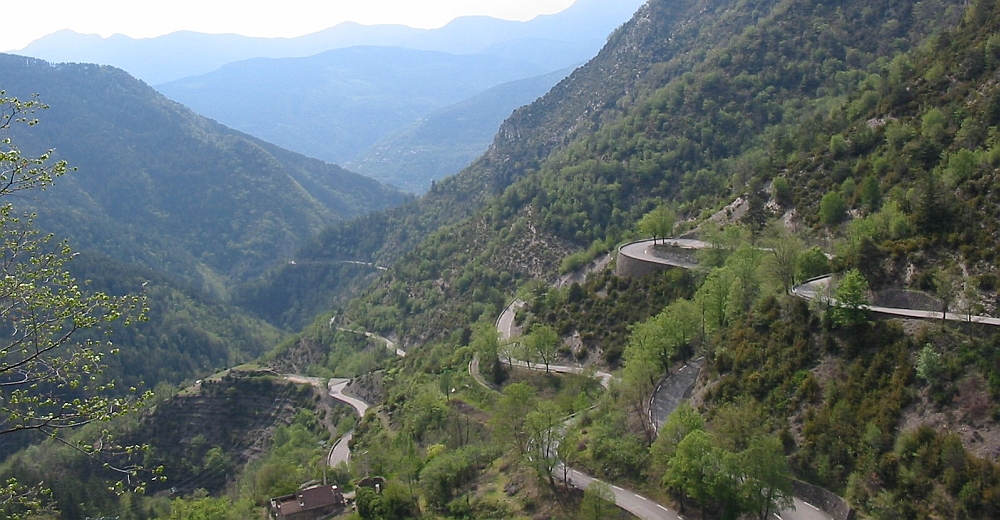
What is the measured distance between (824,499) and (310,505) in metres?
30.3

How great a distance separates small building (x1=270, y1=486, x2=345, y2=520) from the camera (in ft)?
149

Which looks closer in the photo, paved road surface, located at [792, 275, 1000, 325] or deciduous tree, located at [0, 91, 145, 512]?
deciduous tree, located at [0, 91, 145, 512]

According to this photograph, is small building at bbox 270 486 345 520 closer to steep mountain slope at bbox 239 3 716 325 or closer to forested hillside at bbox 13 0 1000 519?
forested hillside at bbox 13 0 1000 519

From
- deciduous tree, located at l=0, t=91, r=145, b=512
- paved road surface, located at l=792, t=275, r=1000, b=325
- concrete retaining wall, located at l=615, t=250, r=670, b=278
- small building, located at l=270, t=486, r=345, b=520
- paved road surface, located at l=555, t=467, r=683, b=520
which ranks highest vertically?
deciduous tree, located at l=0, t=91, r=145, b=512

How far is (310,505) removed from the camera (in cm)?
4572

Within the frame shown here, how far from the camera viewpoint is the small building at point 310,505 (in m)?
45.4

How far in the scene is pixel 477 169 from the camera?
607 feet

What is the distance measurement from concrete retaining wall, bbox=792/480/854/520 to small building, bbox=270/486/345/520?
27991mm

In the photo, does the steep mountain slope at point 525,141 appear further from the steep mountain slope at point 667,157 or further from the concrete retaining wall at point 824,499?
the concrete retaining wall at point 824,499

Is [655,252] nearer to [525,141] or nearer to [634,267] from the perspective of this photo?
[634,267]

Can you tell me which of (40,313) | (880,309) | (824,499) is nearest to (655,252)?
(880,309)

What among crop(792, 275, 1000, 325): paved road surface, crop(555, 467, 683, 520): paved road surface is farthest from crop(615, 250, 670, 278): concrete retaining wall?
crop(555, 467, 683, 520): paved road surface

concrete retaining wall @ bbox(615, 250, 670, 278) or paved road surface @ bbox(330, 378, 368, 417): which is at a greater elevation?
concrete retaining wall @ bbox(615, 250, 670, 278)

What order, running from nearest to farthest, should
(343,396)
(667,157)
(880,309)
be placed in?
(880,309)
(343,396)
(667,157)
